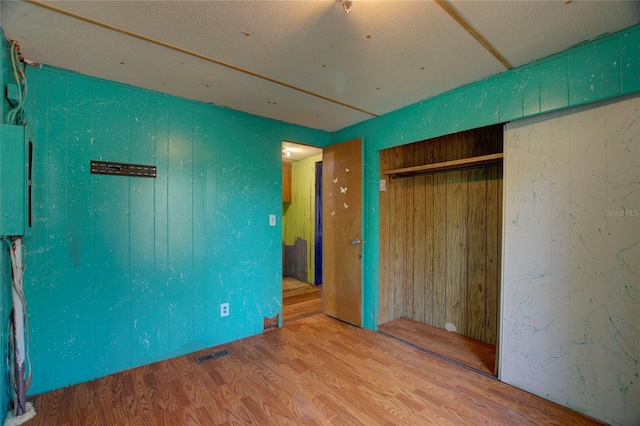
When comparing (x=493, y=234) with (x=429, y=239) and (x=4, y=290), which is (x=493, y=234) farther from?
(x=4, y=290)

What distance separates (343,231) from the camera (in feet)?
11.0

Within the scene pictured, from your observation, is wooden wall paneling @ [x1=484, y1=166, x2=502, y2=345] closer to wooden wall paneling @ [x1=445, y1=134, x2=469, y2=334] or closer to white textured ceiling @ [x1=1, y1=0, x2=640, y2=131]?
wooden wall paneling @ [x1=445, y1=134, x2=469, y2=334]

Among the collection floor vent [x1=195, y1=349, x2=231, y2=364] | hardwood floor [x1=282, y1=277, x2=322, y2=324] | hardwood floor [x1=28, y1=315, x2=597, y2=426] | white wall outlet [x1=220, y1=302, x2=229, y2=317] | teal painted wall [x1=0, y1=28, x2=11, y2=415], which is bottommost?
hardwood floor [x1=282, y1=277, x2=322, y2=324]

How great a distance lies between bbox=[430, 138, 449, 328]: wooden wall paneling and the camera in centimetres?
316

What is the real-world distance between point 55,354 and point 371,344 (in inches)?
98.2

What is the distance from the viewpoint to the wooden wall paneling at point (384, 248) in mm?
3182

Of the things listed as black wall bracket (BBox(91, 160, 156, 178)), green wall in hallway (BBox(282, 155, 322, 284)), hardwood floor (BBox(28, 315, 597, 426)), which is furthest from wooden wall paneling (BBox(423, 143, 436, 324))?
black wall bracket (BBox(91, 160, 156, 178))

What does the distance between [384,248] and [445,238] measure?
673 mm

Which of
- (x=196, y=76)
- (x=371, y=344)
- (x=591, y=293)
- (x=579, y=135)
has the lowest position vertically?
(x=371, y=344)

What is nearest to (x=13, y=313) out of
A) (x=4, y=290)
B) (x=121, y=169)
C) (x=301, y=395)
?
(x=4, y=290)

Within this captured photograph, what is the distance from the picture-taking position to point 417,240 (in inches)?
134

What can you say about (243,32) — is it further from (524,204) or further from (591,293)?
(591,293)

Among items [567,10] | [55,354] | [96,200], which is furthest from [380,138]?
[55,354]

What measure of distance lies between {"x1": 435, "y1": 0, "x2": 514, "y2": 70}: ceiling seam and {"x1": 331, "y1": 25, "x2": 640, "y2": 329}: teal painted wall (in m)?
0.19
